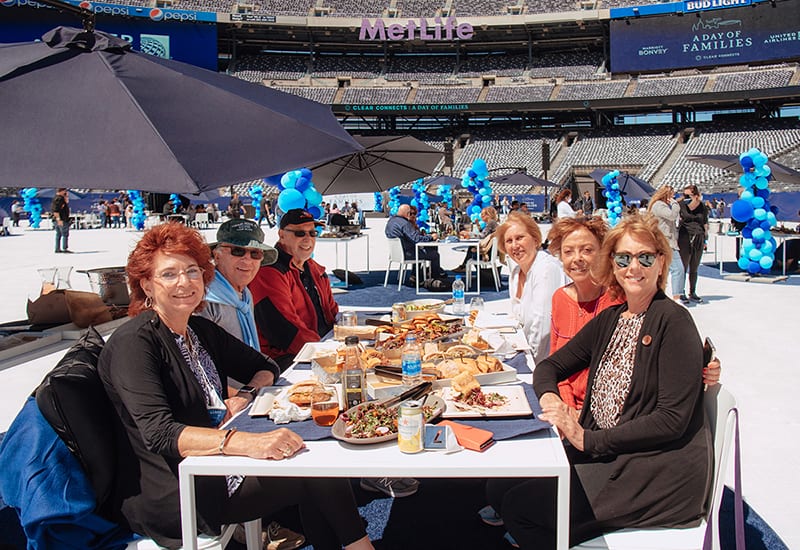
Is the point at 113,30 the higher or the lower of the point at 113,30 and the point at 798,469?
the higher

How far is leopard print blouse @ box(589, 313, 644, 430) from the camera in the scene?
2.35 metres

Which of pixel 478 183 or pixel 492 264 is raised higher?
pixel 478 183

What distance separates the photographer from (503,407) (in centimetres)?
233

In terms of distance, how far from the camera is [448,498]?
3.39 meters

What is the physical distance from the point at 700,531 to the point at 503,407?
0.73 m

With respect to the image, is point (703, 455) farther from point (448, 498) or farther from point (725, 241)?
point (725, 241)

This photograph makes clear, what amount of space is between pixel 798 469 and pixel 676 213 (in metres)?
5.52

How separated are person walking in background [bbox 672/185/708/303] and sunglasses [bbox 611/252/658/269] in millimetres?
7369

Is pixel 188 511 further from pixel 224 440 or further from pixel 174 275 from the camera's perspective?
pixel 174 275

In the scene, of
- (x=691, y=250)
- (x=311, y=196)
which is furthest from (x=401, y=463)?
(x=691, y=250)

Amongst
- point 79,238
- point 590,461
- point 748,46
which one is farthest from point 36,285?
point 748,46

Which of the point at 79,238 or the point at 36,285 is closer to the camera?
the point at 36,285

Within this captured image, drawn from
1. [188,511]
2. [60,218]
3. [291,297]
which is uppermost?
[60,218]

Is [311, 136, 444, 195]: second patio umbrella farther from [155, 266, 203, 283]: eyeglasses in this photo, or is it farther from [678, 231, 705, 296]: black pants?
[155, 266, 203, 283]: eyeglasses
